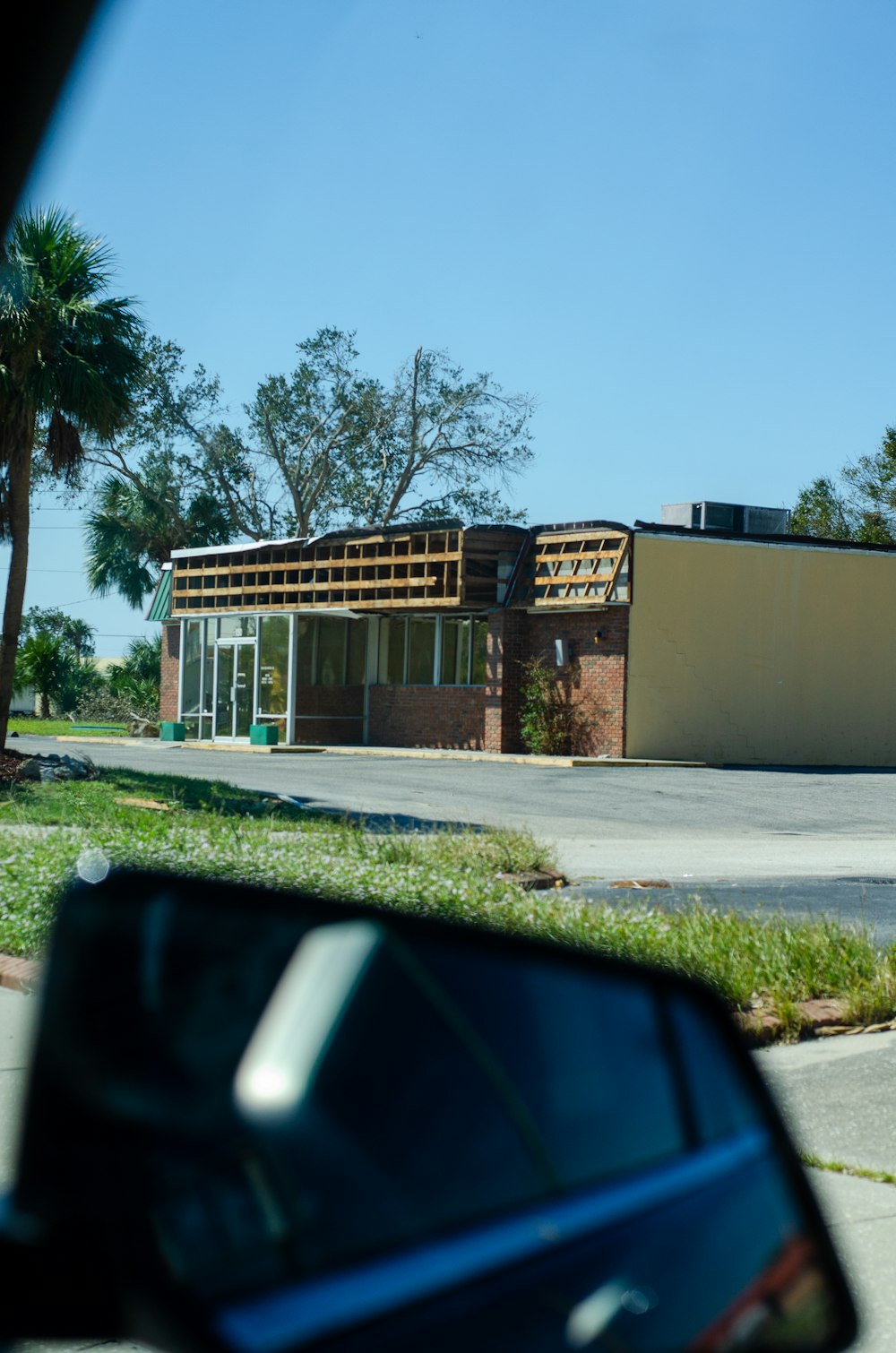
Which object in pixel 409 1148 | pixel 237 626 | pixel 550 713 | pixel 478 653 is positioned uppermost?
pixel 237 626

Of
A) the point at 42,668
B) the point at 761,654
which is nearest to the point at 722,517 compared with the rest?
the point at 761,654

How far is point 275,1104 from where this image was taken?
1269 millimetres

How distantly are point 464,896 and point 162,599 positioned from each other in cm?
3403

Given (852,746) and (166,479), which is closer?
(852,746)

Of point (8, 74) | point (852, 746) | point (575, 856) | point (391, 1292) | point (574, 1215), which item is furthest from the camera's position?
point (852, 746)

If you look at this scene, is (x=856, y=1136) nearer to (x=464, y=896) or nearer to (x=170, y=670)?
(x=464, y=896)

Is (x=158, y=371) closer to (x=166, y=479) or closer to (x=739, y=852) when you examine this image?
(x=166, y=479)

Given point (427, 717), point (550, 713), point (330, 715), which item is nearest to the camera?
point (550, 713)

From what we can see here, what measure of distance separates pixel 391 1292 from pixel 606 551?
1004 inches

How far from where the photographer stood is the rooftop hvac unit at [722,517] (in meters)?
29.9

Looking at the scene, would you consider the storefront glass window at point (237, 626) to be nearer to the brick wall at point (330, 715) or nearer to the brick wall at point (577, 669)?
the brick wall at point (330, 715)

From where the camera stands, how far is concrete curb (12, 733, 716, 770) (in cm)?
2562

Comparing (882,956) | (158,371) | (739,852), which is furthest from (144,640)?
(882,956)

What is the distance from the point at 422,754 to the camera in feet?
94.1
